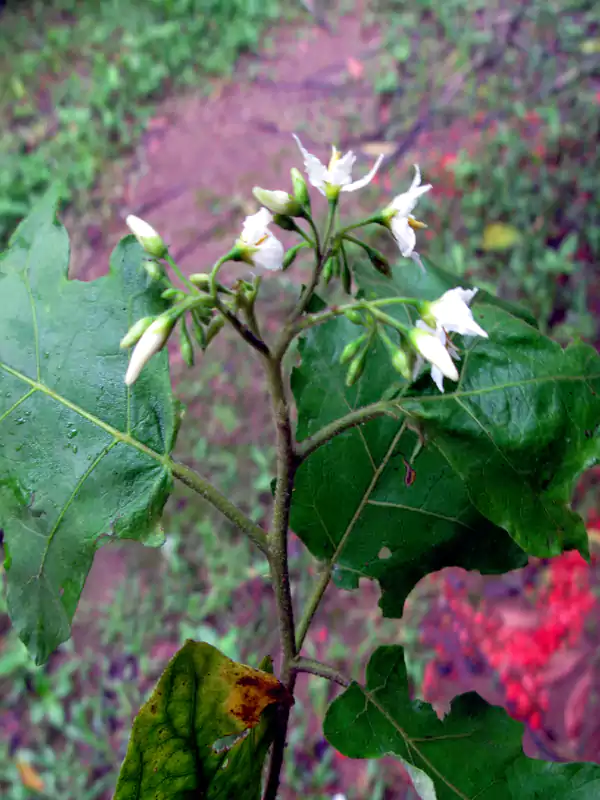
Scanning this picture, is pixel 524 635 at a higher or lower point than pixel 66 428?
lower

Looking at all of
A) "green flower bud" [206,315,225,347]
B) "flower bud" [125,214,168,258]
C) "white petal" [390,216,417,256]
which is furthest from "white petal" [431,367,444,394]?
"flower bud" [125,214,168,258]

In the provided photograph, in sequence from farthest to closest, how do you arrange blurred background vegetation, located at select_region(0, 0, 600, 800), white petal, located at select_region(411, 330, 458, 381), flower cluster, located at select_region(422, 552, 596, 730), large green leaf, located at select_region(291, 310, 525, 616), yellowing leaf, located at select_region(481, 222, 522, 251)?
yellowing leaf, located at select_region(481, 222, 522, 251), blurred background vegetation, located at select_region(0, 0, 600, 800), flower cluster, located at select_region(422, 552, 596, 730), large green leaf, located at select_region(291, 310, 525, 616), white petal, located at select_region(411, 330, 458, 381)

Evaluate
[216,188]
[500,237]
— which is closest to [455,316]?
[500,237]

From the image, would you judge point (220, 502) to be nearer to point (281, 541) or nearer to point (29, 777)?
point (281, 541)

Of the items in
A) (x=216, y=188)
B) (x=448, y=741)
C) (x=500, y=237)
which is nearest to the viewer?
(x=448, y=741)

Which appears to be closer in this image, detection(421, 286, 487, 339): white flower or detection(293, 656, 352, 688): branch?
detection(421, 286, 487, 339): white flower

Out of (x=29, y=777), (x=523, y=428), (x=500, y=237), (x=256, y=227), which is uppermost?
(x=256, y=227)

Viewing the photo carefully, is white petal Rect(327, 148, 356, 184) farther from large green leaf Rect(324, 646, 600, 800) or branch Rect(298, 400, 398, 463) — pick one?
large green leaf Rect(324, 646, 600, 800)
